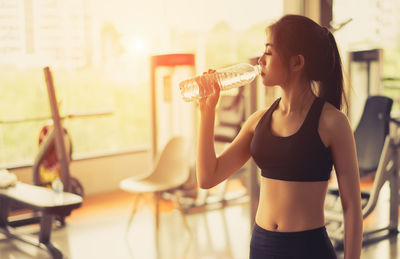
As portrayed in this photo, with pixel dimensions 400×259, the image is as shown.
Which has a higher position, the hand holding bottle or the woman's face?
the woman's face

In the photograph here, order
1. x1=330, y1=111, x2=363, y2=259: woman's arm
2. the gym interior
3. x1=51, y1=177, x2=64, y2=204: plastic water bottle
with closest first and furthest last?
x1=330, y1=111, x2=363, y2=259: woman's arm
x1=51, y1=177, x2=64, y2=204: plastic water bottle
the gym interior

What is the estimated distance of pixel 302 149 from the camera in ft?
3.83

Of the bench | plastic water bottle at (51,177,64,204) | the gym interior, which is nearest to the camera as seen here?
the bench

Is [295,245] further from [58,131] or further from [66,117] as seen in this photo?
[66,117]

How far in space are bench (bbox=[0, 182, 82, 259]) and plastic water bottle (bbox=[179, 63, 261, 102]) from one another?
2.05 metres

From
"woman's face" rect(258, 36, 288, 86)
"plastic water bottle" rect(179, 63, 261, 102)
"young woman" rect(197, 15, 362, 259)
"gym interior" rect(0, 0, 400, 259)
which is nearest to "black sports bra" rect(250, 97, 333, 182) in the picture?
"young woman" rect(197, 15, 362, 259)

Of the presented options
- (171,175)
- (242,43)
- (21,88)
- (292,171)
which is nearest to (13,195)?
(171,175)

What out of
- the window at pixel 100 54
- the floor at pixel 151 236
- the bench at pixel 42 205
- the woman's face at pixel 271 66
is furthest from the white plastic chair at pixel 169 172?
the woman's face at pixel 271 66

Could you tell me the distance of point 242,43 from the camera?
19.5 ft

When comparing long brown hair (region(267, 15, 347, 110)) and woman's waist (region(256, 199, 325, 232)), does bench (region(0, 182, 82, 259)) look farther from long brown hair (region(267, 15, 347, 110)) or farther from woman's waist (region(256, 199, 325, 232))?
long brown hair (region(267, 15, 347, 110))

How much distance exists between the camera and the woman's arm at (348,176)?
3.80ft

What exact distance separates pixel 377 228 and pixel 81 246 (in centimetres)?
241

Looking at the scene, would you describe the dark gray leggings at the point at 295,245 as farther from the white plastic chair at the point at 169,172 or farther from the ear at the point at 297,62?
the white plastic chair at the point at 169,172

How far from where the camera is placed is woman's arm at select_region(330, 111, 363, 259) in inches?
45.6
